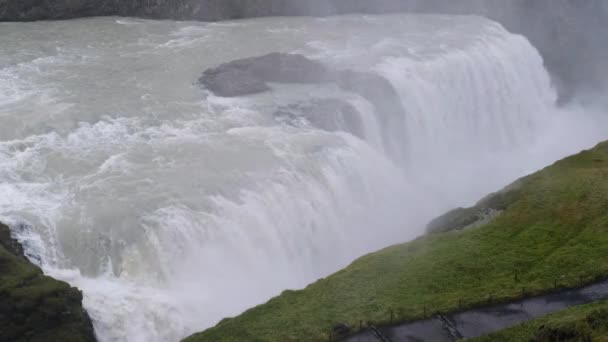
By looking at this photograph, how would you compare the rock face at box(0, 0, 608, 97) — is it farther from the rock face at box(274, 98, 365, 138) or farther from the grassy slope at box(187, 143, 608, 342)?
the grassy slope at box(187, 143, 608, 342)

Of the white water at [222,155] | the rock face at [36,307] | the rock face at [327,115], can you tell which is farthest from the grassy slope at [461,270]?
the rock face at [327,115]

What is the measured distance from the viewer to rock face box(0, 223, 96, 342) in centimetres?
1653

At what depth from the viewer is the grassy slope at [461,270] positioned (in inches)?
715

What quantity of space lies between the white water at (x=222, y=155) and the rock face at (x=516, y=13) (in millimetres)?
1649

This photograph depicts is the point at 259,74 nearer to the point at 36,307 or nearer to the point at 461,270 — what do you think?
the point at 461,270

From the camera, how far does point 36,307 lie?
16.8 meters

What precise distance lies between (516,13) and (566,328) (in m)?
46.7

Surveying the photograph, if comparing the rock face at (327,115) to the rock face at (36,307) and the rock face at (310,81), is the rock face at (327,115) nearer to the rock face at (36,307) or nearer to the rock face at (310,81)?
the rock face at (310,81)

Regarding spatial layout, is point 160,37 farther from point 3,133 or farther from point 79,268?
point 79,268

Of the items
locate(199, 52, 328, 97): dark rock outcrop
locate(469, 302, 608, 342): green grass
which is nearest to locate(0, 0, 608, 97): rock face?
locate(199, 52, 328, 97): dark rock outcrop

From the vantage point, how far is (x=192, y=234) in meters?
22.2

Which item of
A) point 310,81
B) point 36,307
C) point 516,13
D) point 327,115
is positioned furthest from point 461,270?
point 516,13

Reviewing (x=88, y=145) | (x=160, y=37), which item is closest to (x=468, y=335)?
(x=88, y=145)

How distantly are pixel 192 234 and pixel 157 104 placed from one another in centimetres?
1018
